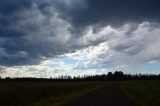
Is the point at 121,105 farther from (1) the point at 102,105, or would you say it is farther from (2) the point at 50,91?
(2) the point at 50,91

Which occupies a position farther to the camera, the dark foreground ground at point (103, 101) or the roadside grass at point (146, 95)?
the roadside grass at point (146, 95)

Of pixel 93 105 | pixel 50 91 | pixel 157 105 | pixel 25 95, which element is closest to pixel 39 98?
pixel 25 95

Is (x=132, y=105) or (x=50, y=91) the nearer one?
(x=132, y=105)

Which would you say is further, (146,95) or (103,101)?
(146,95)

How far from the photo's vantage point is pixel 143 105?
24.8 meters

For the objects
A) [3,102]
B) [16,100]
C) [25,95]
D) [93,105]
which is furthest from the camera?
[25,95]

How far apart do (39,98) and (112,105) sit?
13972 millimetres

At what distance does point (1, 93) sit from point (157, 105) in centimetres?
1381

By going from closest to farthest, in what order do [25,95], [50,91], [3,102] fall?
1. [3,102]
2. [25,95]
3. [50,91]

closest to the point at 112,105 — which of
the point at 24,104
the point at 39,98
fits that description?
the point at 24,104

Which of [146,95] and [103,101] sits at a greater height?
[146,95]

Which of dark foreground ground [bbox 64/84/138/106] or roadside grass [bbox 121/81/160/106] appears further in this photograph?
roadside grass [bbox 121/81/160/106]

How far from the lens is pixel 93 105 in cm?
2370

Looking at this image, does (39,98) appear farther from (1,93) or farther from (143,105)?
(143,105)
